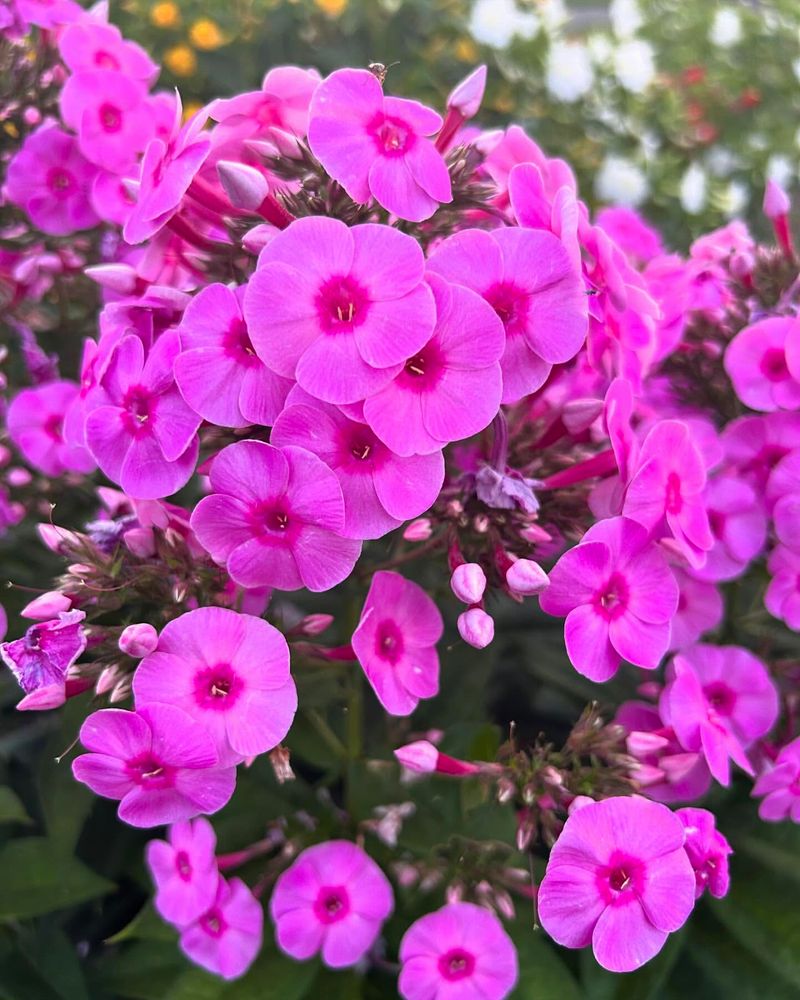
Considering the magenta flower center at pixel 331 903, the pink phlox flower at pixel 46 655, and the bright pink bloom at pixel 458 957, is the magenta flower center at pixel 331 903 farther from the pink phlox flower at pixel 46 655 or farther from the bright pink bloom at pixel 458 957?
the pink phlox flower at pixel 46 655

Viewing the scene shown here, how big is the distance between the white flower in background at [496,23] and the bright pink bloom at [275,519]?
134cm

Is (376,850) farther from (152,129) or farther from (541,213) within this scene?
(152,129)

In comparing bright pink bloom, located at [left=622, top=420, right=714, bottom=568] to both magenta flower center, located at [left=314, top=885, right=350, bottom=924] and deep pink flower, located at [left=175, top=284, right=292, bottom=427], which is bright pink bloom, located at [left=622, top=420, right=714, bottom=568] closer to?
deep pink flower, located at [left=175, top=284, right=292, bottom=427]

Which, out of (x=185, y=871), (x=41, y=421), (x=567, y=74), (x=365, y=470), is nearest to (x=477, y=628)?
(x=365, y=470)

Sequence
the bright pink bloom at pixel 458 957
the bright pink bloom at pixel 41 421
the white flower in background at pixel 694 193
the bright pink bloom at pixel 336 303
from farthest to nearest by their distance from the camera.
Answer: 1. the white flower in background at pixel 694 193
2. the bright pink bloom at pixel 41 421
3. the bright pink bloom at pixel 458 957
4. the bright pink bloom at pixel 336 303

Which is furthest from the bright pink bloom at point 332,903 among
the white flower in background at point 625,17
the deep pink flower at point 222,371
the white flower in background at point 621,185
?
the white flower in background at point 625,17

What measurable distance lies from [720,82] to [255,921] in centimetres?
177

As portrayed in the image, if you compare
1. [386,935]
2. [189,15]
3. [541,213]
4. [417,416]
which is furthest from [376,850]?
[189,15]

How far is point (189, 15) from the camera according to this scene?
175 centimetres

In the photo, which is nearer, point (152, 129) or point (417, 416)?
point (417, 416)

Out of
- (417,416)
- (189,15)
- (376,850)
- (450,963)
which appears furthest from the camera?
(189,15)

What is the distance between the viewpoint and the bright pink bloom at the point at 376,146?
1.90ft

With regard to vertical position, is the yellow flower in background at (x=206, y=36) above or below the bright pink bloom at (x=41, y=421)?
above

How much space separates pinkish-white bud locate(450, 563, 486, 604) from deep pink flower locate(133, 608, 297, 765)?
0.13 meters
